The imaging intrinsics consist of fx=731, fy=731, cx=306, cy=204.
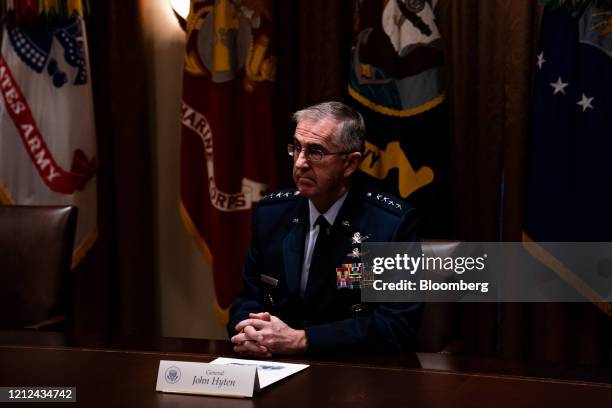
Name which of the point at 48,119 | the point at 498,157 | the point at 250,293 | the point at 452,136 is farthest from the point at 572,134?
the point at 48,119

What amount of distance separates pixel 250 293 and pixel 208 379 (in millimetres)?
742

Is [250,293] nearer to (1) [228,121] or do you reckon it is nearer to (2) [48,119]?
(1) [228,121]

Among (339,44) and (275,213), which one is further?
(339,44)

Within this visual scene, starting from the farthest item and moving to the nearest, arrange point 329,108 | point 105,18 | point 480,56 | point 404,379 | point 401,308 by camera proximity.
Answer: point 105,18 < point 480,56 < point 329,108 < point 401,308 < point 404,379

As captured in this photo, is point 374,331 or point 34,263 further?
point 34,263

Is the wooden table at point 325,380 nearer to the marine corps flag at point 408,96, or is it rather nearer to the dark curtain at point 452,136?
the marine corps flag at point 408,96

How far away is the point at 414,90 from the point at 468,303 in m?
0.99

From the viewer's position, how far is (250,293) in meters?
2.10

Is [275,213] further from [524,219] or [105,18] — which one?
[105,18]


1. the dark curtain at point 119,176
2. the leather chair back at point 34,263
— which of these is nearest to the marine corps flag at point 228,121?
the dark curtain at point 119,176

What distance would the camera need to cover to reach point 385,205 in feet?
6.81

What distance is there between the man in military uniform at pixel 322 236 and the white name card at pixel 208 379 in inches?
20.5

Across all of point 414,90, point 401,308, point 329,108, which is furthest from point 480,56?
point 401,308

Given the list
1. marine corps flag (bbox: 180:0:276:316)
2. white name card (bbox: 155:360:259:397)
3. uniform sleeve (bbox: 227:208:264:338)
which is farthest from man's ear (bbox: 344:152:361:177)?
marine corps flag (bbox: 180:0:276:316)
